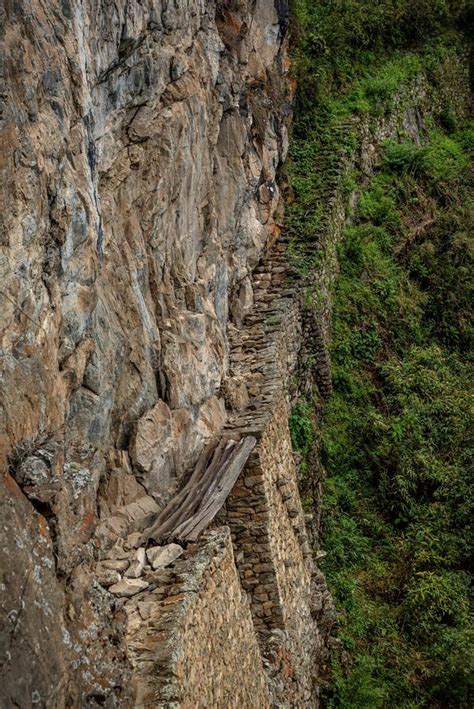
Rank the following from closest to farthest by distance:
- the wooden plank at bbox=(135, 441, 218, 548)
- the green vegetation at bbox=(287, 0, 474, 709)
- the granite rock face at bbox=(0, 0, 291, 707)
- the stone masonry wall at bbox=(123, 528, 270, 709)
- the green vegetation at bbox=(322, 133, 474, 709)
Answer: the granite rock face at bbox=(0, 0, 291, 707) → the stone masonry wall at bbox=(123, 528, 270, 709) → the wooden plank at bbox=(135, 441, 218, 548) → the green vegetation at bbox=(322, 133, 474, 709) → the green vegetation at bbox=(287, 0, 474, 709)

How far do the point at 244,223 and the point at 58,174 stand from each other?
676 centimetres

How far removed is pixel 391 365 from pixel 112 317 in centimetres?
764

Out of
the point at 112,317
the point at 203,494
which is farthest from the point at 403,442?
the point at 112,317

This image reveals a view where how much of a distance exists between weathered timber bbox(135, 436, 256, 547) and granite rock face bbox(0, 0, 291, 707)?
0.19m

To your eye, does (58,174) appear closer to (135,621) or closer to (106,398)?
(106,398)

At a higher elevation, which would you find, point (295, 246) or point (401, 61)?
point (401, 61)

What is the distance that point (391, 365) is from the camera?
14.6 meters

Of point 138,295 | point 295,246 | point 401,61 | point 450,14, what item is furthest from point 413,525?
point 450,14

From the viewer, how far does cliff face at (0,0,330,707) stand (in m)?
5.59

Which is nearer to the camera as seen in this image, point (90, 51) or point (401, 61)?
point (90, 51)

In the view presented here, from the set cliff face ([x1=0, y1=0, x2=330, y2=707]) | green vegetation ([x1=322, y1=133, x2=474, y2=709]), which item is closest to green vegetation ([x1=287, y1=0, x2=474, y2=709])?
green vegetation ([x1=322, y1=133, x2=474, y2=709])

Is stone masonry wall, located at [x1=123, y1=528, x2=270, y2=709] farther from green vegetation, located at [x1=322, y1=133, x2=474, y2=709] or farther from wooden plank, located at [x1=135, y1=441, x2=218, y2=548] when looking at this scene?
green vegetation, located at [x1=322, y1=133, x2=474, y2=709]

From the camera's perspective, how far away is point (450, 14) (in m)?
22.3

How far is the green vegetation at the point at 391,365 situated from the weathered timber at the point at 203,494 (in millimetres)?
2917
